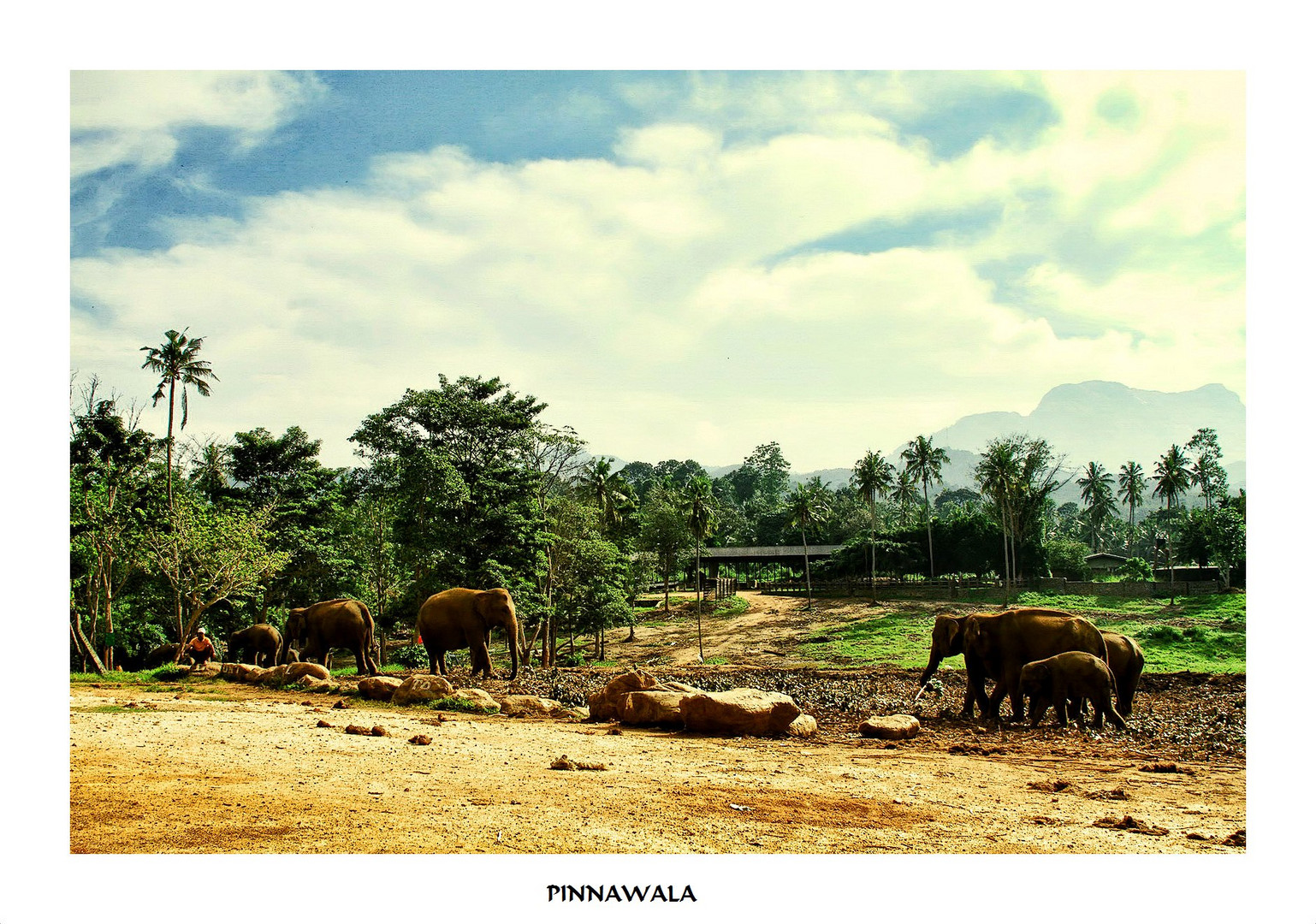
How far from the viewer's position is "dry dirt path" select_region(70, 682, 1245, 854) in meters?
5.88

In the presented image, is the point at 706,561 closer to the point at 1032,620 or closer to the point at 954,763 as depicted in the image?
the point at 1032,620

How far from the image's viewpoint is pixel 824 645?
30750mm

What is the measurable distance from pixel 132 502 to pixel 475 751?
15.3 m

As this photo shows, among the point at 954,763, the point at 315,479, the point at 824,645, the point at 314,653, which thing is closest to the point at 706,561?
the point at 824,645

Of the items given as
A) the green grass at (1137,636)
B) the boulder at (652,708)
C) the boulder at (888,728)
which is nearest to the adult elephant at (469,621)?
the boulder at (652,708)

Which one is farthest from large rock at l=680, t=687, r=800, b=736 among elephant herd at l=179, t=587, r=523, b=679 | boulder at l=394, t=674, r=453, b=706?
elephant herd at l=179, t=587, r=523, b=679

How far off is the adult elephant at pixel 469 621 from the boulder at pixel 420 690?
4.68 metres

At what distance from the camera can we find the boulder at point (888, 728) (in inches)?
416

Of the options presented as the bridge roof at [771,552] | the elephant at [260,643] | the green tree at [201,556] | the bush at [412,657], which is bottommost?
the bush at [412,657]

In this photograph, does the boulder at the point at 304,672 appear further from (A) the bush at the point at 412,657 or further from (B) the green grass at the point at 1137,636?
(B) the green grass at the point at 1137,636

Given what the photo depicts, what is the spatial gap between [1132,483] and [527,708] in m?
55.6

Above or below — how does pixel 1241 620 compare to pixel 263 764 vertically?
below

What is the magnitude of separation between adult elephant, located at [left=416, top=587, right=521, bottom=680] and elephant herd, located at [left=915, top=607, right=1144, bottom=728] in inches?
338

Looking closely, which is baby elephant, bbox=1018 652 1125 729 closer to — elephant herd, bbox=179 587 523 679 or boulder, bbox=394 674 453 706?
boulder, bbox=394 674 453 706
